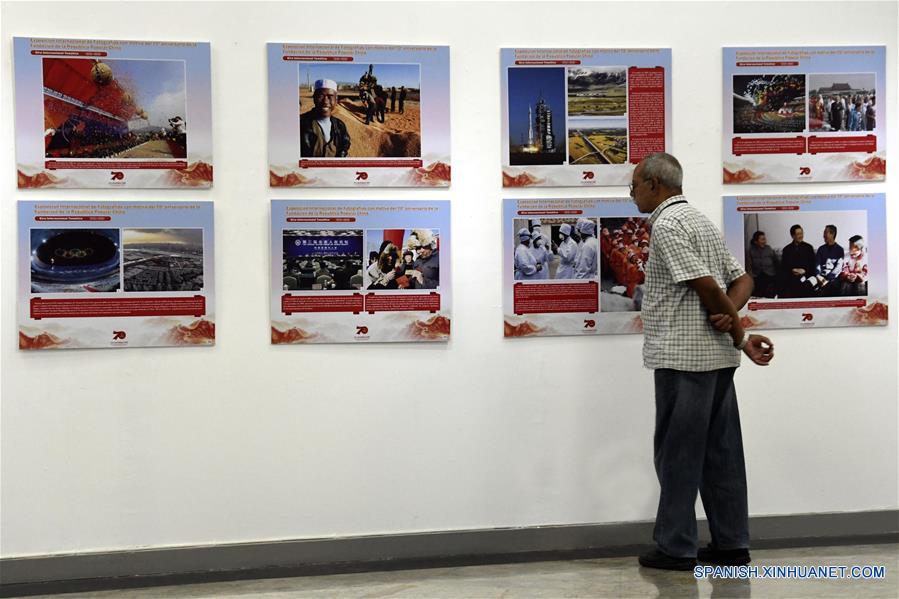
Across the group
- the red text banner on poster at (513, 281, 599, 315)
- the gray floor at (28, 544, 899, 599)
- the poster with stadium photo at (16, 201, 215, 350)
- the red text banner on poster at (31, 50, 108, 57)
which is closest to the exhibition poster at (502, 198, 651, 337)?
the red text banner on poster at (513, 281, 599, 315)

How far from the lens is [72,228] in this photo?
3.80 m

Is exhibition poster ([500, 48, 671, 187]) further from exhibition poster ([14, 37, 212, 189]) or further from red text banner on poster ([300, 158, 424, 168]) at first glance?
exhibition poster ([14, 37, 212, 189])

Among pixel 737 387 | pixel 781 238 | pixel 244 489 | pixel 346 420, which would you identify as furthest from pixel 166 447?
pixel 781 238

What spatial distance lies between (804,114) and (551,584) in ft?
7.91

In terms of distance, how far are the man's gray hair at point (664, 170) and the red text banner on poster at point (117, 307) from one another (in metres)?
1.96

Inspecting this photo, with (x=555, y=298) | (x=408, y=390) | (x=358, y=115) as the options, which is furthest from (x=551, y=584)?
(x=358, y=115)

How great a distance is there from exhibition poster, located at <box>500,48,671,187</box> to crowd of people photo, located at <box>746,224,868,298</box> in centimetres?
69

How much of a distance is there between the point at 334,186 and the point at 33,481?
5.80 ft

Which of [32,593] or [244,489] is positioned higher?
[244,489]

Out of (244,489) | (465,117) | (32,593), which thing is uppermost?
(465,117)

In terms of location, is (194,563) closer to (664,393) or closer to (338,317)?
(338,317)

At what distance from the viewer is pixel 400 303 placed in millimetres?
4000

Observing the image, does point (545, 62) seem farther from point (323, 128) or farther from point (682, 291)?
point (682, 291)

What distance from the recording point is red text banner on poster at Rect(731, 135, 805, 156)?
4156mm
